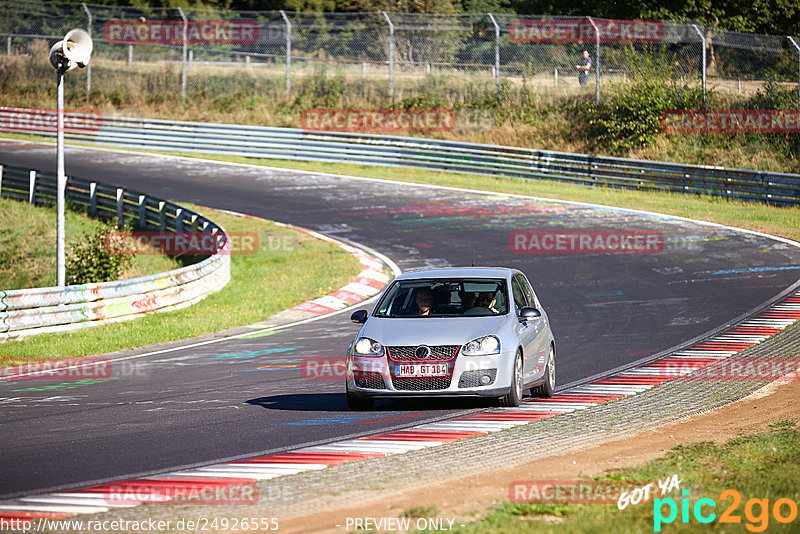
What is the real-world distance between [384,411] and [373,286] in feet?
36.3

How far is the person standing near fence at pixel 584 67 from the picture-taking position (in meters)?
38.3

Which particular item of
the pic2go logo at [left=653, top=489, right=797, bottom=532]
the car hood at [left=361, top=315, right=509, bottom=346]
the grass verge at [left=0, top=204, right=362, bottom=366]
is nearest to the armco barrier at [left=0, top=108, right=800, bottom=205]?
the grass verge at [left=0, top=204, right=362, bottom=366]

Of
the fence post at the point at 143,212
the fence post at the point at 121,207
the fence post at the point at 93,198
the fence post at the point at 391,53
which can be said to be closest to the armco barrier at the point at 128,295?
the fence post at the point at 143,212

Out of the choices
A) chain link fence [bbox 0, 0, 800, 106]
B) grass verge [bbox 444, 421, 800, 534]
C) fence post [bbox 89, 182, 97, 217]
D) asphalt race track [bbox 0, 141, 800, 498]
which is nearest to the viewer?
grass verge [bbox 444, 421, 800, 534]

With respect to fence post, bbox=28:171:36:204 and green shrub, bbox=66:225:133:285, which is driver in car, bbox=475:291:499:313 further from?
fence post, bbox=28:171:36:204

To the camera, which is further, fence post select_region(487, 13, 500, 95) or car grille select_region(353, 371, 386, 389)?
fence post select_region(487, 13, 500, 95)

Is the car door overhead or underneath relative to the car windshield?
underneath

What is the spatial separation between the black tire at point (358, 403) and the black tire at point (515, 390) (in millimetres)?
1344

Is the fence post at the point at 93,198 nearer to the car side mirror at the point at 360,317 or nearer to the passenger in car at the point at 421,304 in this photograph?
the car side mirror at the point at 360,317

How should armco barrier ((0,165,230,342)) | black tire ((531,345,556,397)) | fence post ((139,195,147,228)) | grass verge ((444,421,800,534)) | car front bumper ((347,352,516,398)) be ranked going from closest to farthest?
grass verge ((444,421,800,534))
car front bumper ((347,352,516,398))
black tire ((531,345,556,397))
armco barrier ((0,165,230,342))
fence post ((139,195,147,228))

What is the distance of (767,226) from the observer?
2772cm

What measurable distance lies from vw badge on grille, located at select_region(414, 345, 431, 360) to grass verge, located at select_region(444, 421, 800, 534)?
290cm

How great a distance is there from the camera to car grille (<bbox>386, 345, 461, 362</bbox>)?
1059 cm

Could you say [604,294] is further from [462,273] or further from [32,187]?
[32,187]
